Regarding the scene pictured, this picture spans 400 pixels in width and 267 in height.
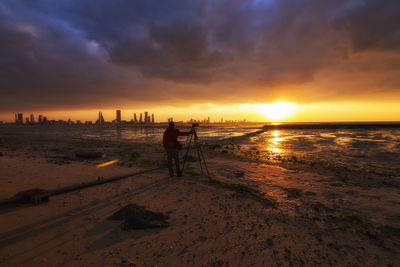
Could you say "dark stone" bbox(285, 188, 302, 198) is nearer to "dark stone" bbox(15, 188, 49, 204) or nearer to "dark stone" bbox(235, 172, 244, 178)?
"dark stone" bbox(235, 172, 244, 178)

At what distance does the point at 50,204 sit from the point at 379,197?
1206cm

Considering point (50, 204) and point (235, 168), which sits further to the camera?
point (235, 168)

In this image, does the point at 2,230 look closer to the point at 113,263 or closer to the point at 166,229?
the point at 113,263

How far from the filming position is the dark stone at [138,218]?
470 centimetres

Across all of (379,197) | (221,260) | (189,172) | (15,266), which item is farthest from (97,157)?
(379,197)

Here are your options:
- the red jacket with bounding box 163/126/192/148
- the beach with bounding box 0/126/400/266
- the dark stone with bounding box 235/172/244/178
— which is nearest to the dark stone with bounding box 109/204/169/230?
the beach with bounding box 0/126/400/266

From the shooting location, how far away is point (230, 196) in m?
6.85

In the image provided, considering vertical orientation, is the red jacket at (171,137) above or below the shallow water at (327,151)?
above

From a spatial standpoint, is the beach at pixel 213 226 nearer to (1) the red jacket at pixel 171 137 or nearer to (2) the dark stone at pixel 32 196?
(2) the dark stone at pixel 32 196

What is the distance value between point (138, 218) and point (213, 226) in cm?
210

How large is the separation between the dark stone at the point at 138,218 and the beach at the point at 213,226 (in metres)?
0.14

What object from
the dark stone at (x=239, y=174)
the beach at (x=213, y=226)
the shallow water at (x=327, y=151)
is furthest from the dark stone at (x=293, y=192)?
the shallow water at (x=327, y=151)

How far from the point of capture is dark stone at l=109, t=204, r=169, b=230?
470 cm

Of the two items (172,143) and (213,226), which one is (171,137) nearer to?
(172,143)
